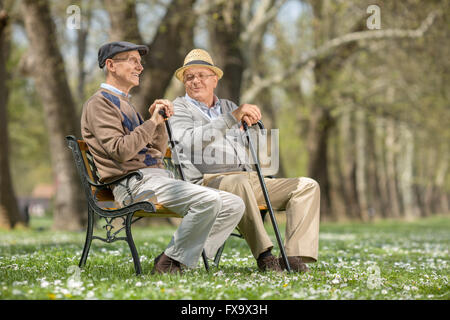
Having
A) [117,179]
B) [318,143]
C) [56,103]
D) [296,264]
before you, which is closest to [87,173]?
[117,179]

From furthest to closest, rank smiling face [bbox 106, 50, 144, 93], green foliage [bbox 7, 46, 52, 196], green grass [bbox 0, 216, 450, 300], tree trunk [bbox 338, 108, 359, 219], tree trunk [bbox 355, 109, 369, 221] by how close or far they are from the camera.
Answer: green foliage [bbox 7, 46, 52, 196] → tree trunk [bbox 355, 109, 369, 221] → tree trunk [bbox 338, 108, 359, 219] → smiling face [bbox 106, 50, 144, 93] → green grass [bbox 0, 216, 450, 300]

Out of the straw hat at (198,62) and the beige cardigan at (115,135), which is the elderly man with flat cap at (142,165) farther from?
the straw hat at (198,62)

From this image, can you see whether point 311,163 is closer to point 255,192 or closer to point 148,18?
point 148,18

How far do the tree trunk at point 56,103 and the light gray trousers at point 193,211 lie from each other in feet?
35.6

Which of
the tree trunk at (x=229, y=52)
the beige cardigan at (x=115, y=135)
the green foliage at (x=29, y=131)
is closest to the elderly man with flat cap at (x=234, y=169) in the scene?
the beige cardigan at (x=115, y=135)

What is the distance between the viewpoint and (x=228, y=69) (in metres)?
Result: 16.2

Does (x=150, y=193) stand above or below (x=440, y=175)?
above

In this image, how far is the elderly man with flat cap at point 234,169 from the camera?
5145 millimetres

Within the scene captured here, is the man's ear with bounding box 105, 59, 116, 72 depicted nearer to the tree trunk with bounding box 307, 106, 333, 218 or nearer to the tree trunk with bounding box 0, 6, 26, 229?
the tree trunk with bounding box 0, 6, 26, 229

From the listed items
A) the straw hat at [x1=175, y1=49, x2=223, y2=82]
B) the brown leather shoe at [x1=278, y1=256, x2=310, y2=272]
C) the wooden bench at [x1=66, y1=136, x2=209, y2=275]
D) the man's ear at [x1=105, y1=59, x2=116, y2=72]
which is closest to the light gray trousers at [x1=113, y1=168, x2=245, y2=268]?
the wooden bench at [x1=66, y1=136, x2=209, y2=275]

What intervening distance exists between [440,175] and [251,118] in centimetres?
4352

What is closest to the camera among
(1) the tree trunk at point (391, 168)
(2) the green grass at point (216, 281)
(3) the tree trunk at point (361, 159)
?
(2) the green grass at point (216, 281)

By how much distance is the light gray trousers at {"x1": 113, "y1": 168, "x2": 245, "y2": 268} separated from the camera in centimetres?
474
